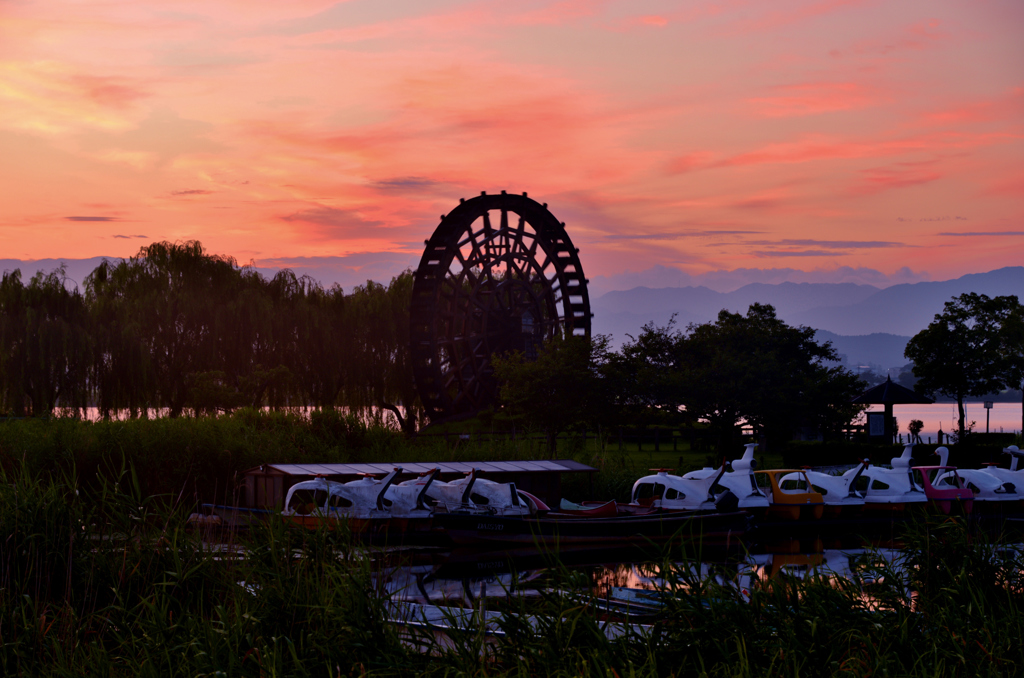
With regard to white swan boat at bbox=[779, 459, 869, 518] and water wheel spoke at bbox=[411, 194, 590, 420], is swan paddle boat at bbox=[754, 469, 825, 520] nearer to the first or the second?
white swan boat at bbox=[779, 459, 869, 518]

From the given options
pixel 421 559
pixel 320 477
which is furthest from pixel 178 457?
pixel 421 559

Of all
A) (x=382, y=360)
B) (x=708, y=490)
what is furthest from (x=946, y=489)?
(x=382, y=360)

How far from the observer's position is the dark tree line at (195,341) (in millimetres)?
40094

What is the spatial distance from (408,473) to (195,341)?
22.0 m

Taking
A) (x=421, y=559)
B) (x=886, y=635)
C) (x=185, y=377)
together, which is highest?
(x=185, y=377)

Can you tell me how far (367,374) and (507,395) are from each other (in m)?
11.3

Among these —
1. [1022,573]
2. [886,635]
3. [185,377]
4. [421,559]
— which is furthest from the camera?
[185,377]

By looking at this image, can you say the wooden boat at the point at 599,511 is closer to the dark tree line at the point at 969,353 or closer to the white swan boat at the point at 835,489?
the white swan boat at the point at 835,489

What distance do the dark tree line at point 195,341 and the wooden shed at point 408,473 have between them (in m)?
15.7

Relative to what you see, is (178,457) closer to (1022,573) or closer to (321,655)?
(321,655)

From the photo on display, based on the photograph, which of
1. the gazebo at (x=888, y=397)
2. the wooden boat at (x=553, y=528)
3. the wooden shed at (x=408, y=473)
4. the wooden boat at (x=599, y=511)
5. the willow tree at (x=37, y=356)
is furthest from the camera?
the gazebo at (x=888, y=397)

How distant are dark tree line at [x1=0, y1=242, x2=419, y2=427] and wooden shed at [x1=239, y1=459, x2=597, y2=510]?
15734 mm

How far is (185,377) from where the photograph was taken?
44625 millimetres

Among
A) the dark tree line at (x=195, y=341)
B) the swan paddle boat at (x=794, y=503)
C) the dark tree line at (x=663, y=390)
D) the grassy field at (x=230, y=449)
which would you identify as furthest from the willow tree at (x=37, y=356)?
the swan paddle boat at (x=794, y=503)
